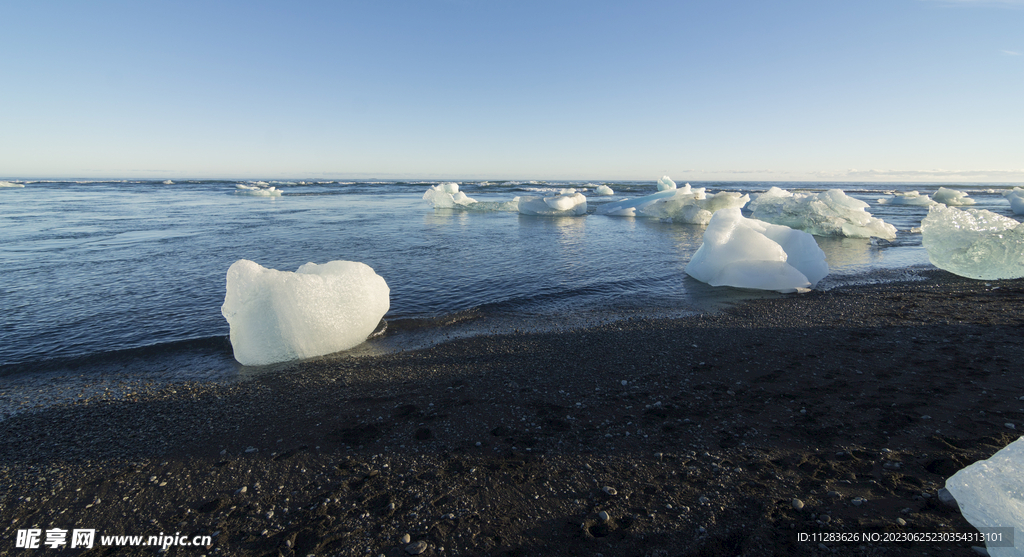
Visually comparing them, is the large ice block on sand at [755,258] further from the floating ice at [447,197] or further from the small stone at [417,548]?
the floating ice at [447,197]

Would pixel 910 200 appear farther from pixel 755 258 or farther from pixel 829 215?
pixel 755 258

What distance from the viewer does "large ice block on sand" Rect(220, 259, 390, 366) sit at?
6.20 m

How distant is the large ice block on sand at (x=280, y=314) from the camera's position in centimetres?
620

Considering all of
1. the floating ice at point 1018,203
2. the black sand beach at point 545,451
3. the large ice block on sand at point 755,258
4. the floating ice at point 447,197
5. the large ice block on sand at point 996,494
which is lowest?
the black sand beach at point 545,451

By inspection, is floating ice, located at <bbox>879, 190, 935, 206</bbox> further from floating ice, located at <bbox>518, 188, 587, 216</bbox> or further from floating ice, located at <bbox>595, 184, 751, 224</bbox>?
floating ice, located at <bbox>518, 188, 587, 216</bbox>

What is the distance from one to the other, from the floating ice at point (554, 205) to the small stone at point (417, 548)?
26.8 m

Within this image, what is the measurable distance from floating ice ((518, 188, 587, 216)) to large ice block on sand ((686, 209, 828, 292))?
1762 centimetres

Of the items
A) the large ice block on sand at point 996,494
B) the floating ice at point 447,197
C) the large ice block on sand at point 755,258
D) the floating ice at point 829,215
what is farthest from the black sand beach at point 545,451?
the floating ice at point 447,197

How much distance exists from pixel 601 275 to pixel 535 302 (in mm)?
3353

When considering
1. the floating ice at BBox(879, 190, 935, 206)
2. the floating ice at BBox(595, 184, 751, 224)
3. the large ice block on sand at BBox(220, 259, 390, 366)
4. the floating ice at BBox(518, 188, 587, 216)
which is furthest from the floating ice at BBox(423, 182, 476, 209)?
the floating ice at BBox(879, 190, 935, 206)

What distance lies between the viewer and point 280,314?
6227 millimetres

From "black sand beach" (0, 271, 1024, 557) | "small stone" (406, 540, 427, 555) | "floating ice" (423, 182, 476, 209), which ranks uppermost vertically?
"floating ice" (423, 182, 476, 209)

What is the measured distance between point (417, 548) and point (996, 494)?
12.3ft

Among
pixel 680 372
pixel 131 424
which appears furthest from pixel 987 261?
pixel 131 424
